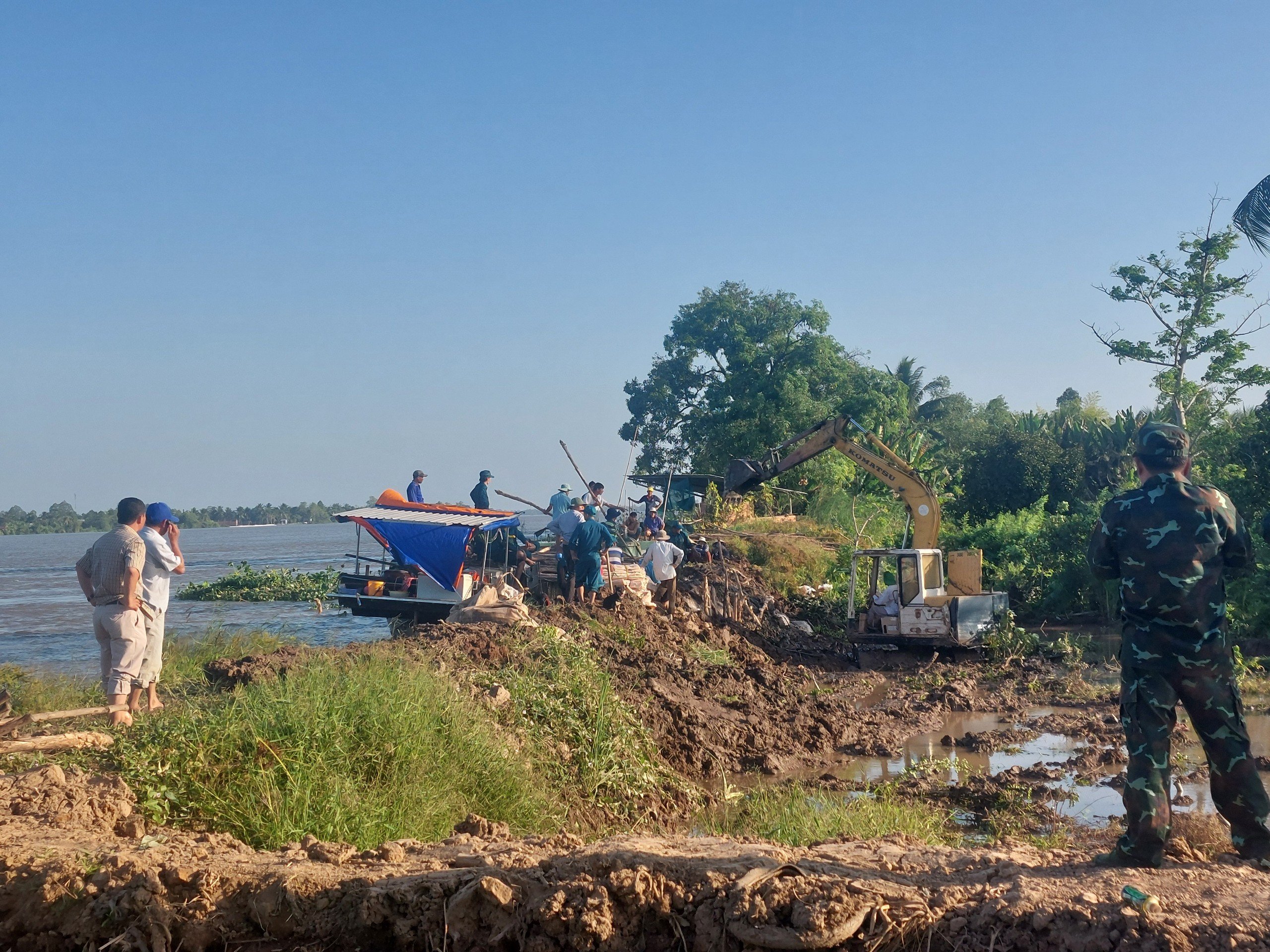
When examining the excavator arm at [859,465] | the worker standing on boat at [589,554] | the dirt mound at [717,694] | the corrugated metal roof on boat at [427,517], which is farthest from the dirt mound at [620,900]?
the excavator arm at [859,465]

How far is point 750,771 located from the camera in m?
9.88

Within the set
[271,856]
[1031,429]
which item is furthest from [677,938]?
[1031,429]

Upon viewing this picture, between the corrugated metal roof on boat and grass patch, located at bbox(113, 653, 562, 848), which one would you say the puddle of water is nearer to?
grass patch, located at bbox(113, 653, 562, 848)

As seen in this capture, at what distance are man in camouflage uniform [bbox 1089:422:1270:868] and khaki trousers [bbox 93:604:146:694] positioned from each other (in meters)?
6.80

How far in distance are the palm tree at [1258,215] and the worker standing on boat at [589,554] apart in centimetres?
1340

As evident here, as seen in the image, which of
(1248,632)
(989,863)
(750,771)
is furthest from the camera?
(1248,632)

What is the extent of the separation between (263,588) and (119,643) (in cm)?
2486

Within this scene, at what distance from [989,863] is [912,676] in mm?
11304

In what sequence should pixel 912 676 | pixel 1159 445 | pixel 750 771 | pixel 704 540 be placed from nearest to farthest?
pixel 1159 445 < pixel 750 771 < pixel 912 676 < pixel 704 540

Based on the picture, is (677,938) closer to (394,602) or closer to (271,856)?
(271,856)

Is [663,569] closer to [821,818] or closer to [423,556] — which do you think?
[423,556]

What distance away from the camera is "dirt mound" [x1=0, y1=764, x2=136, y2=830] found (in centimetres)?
529

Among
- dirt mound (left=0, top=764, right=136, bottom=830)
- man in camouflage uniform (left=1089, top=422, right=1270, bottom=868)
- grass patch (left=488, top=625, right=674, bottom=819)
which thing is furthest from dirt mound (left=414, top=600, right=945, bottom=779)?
man in camouflage uniform (left=1089, top=422, right=1270, bottom=868)

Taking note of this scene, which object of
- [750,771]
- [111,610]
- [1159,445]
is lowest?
[750,771]
